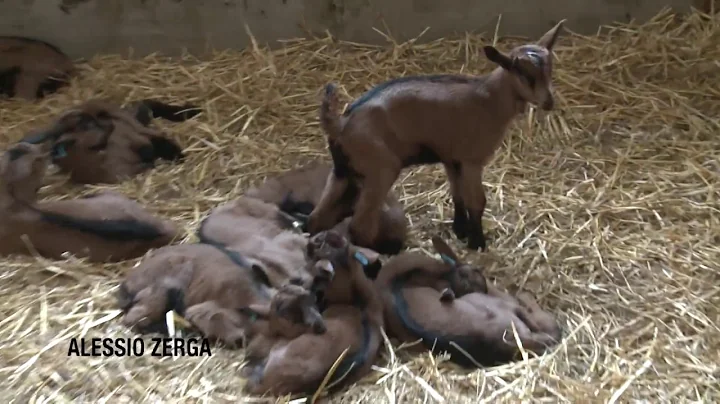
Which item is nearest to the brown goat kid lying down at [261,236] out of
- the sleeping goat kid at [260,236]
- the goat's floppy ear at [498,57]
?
the sleeping goat kid at [260,236]

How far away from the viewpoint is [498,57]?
2.85 meters

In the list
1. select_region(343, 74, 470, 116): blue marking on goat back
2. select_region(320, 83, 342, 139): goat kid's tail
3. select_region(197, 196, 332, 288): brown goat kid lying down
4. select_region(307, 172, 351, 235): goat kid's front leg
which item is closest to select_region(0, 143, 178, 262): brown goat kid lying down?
select_region(197, 196, 332, 288): brown goat kid lying down

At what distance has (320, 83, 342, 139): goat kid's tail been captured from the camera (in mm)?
2977

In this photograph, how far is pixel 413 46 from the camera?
15.7 feet

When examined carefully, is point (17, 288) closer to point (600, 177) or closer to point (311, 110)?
point (311, 110)

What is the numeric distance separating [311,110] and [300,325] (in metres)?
2.07

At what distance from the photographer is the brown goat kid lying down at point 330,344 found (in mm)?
2428

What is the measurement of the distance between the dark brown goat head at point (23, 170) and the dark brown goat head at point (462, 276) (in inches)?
64.5

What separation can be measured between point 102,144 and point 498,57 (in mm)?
1994

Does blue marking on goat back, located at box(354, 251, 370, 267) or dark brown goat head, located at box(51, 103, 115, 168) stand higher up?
dark brown goat head, located at box(51, 103, 115, 168)

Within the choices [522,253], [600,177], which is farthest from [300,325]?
[600,177]

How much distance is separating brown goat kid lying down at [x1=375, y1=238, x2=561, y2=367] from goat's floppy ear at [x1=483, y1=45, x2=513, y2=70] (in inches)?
26.7

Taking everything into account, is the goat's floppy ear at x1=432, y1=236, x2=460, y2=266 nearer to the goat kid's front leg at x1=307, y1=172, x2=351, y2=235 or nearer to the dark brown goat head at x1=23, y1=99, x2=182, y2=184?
the goat kid's front leg at x1=307, y1=172, x2=351, y2=235

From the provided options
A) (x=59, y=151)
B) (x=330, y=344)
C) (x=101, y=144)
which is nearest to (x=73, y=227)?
(x=59, y=151)
